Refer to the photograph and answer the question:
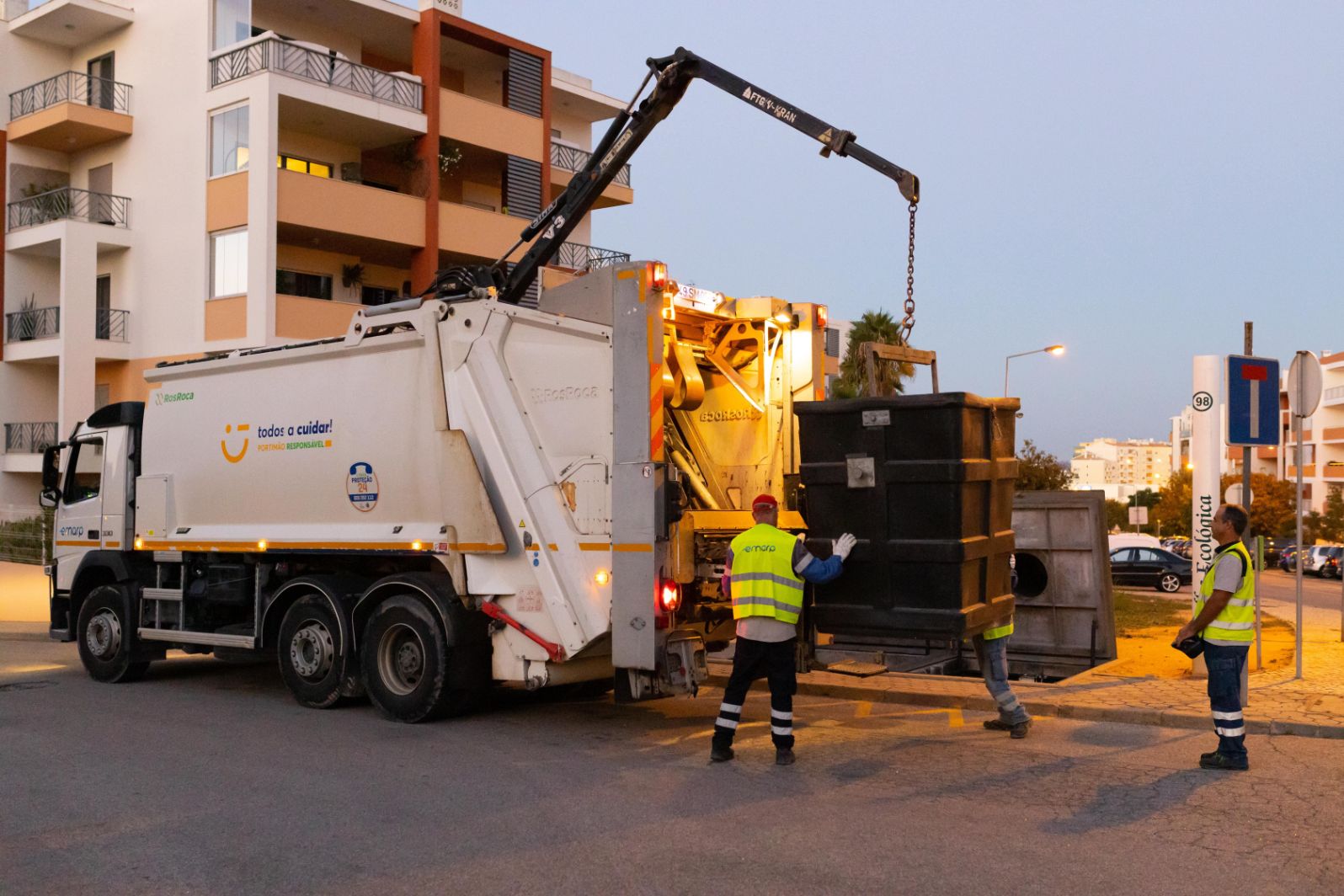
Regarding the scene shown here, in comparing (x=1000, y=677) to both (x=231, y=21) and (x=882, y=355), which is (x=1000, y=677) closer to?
(x=882, y=355)

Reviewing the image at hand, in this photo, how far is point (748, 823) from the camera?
19.6ft

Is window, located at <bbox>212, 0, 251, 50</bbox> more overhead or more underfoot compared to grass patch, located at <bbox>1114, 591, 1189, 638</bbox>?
more overhead

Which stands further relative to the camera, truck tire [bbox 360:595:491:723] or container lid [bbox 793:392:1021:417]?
truck tire [bbox 360:595:491:723]

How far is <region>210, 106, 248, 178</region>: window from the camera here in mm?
23484

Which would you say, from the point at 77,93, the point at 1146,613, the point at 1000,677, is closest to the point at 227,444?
the point at 1000,677

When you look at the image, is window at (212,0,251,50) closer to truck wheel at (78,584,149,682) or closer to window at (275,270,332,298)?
window at (275,270,332,298)

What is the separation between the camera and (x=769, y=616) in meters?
7.48

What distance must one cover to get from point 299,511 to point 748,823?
523 cm

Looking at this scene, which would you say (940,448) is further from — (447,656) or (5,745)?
(5,745)

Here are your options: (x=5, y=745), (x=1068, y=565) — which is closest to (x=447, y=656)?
(x=5, y=745)

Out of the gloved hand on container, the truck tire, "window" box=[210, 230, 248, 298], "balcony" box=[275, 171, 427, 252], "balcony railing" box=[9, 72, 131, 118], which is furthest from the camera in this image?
"balcony railing" box=[9, 72, 131, 118]

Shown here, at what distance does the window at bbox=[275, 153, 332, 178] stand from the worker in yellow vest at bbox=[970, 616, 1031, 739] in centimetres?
1997

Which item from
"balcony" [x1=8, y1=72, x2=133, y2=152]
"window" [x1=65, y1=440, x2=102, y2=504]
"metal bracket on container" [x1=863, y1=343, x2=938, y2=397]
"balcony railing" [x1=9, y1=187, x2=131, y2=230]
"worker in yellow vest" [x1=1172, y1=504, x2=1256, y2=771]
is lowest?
"worker in yellow vest" [x1=1172, y1=504, x2=1256, y2=771]

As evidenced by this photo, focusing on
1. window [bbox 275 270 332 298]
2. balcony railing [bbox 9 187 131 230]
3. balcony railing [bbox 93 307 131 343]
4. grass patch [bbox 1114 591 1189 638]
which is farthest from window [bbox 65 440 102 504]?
balcony railing [bbox 9 187 131 230]
